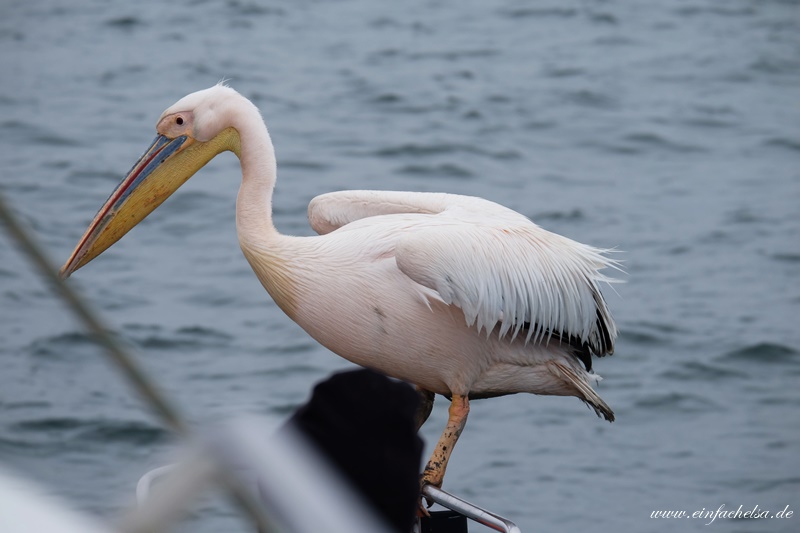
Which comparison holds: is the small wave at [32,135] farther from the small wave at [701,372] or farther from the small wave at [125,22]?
the small wave at [701,372]

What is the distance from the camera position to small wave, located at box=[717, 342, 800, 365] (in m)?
6.02

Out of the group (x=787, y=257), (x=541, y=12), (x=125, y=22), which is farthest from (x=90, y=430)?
(x=541, y=12)

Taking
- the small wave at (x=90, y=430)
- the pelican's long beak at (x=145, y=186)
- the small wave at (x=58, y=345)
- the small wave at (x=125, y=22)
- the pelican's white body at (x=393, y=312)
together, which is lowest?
the small wave at (x=90, y=430)

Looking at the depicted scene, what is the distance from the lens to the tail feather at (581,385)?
9.39 feet

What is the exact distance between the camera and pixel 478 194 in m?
7.13

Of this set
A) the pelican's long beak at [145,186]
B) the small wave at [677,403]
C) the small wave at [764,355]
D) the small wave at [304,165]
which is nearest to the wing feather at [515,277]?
the pelican's long beak at [145,186]

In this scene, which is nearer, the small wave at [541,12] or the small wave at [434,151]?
the small wave at [434,151]

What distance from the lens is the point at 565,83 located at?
900 cm

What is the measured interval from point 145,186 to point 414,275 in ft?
2.37

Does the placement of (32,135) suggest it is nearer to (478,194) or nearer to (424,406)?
(478,194)

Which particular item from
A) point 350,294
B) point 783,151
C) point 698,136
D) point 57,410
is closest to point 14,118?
point 57,410

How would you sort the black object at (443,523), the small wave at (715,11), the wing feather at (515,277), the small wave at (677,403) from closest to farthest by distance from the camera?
the black object at (443,523), the wing feather at (515,277), the small wave at (677,403), the small wave at (715,11)

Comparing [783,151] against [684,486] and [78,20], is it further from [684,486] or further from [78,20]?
[78,20]

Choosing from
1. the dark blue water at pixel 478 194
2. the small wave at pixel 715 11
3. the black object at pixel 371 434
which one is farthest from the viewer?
the small wave at pixel 715 11
